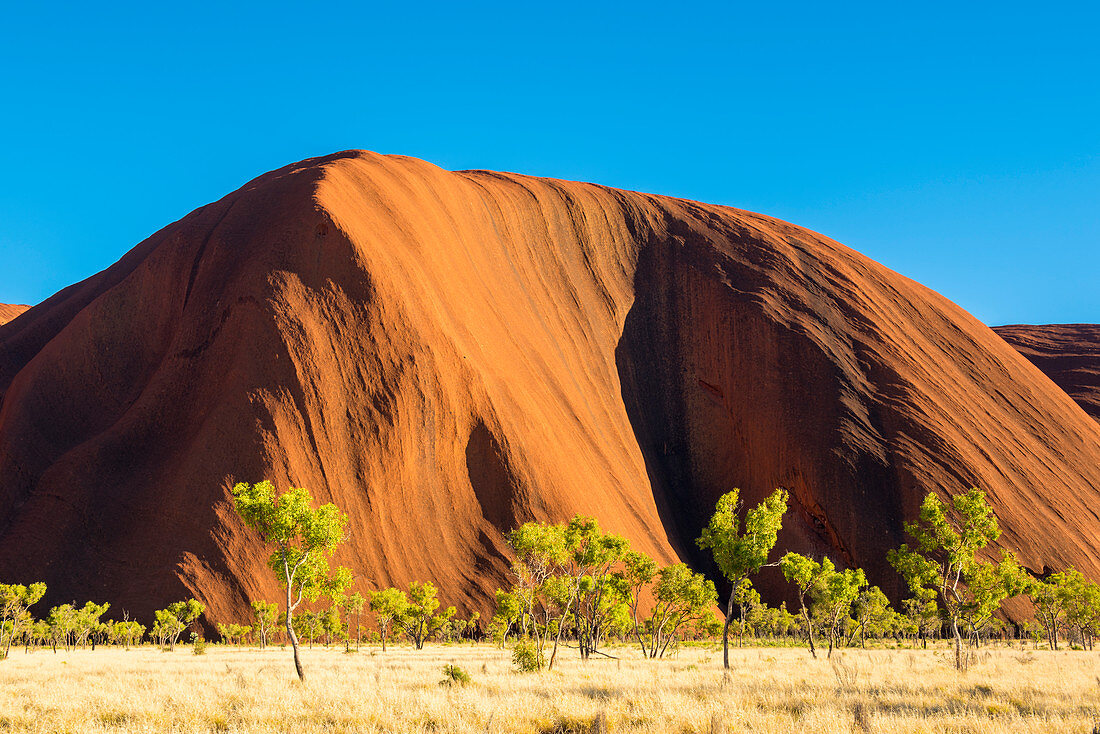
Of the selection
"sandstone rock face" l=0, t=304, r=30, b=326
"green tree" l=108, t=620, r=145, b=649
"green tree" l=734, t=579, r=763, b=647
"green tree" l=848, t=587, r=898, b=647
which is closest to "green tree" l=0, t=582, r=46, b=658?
"green tree" l=108, t=620, r=145, b=649

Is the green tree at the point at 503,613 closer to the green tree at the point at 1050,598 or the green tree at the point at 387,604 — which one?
the green tree at the point at 387,604

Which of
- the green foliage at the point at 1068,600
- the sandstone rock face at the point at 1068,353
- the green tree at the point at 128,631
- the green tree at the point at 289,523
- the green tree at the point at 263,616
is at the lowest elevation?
the green tree at the point at 128,631

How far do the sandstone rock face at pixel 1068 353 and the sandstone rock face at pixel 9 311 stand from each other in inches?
6804

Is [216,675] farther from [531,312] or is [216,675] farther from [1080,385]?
[1080,385]

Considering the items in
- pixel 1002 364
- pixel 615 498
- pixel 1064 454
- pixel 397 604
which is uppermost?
pixel 1002 364

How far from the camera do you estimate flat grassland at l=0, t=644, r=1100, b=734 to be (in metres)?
12.0

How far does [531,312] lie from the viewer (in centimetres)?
6919

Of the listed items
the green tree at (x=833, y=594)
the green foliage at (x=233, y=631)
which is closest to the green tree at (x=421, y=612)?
the green foliage at (x=233, y=631)

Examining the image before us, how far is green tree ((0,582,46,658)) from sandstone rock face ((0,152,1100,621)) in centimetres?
287

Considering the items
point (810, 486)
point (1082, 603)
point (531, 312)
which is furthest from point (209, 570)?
point (1082, 603)

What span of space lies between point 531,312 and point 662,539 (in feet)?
77.8

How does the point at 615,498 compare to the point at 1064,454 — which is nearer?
the point at 615,498

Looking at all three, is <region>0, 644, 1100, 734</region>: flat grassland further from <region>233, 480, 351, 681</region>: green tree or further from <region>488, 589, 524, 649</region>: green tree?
<region>488, 589, 524, 649</region>: green tree

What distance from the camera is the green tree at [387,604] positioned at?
138 feet
